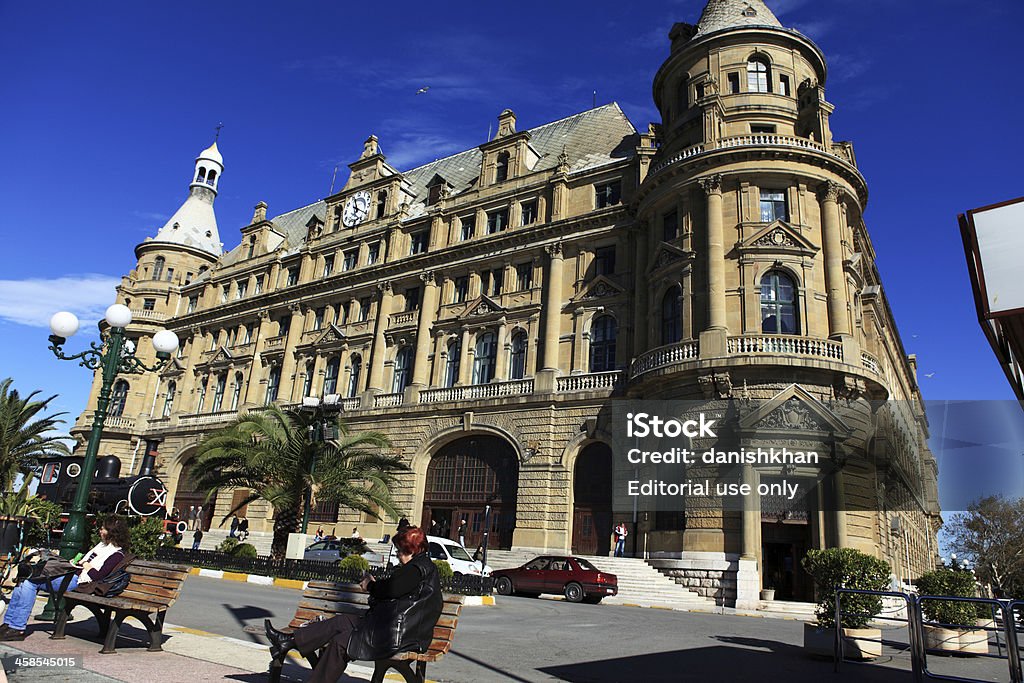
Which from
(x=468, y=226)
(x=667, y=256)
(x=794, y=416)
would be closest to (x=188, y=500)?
(x=468, y=226)

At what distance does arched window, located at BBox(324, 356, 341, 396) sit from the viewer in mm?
38831

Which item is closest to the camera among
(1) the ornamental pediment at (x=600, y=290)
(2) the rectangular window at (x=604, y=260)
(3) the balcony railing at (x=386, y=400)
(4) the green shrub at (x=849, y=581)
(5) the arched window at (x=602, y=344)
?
(4) the green shrub at (x=849, y=581)

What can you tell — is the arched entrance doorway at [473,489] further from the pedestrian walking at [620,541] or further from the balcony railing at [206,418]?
the balcony railing at [206,418]

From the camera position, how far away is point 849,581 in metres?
11.4

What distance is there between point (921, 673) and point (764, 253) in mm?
18983

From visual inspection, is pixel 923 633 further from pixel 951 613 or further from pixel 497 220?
pixel 497 220

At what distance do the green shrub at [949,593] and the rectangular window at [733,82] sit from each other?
73.0ft

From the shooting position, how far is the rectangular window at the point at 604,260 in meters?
30.7

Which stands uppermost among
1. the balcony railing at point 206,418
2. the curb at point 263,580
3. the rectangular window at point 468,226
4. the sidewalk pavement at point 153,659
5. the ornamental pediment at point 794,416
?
the rectangular window at point 468,226

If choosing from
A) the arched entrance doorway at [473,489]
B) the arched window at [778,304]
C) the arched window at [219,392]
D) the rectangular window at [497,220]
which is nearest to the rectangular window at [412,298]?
the rectangular window at [497,220]

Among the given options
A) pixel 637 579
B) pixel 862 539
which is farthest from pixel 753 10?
pixel 637 579

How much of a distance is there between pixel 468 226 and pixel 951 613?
29.3 m

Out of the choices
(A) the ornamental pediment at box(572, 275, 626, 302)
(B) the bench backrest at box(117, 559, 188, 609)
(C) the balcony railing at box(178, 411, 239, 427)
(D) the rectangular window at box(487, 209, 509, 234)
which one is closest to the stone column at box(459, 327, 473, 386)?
(D) the rectangular window at box(487, 209, 509, 234)

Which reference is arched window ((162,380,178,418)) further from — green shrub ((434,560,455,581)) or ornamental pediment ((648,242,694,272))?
ornamental pediment ((648,242,694,272))
